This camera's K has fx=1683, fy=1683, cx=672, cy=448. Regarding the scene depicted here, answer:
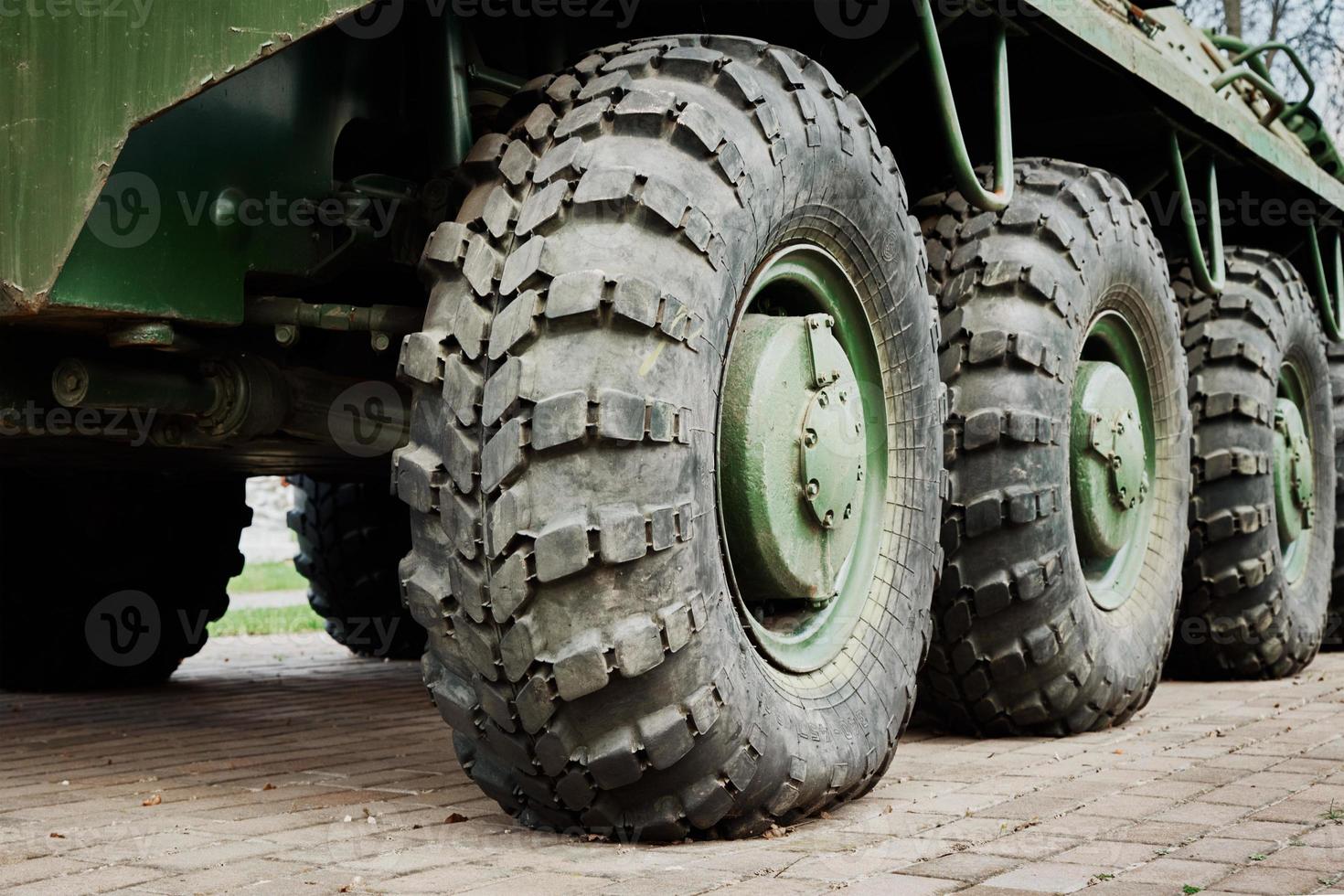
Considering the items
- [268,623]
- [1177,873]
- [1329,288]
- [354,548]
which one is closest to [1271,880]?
[1177,873]

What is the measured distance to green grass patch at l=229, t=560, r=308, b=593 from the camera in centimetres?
1473

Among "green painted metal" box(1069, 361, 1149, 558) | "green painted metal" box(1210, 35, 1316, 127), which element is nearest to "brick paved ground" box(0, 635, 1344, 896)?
"green painted metal" box(1069, 361, 1149, 558)

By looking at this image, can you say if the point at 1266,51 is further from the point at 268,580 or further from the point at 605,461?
the point at 268,580

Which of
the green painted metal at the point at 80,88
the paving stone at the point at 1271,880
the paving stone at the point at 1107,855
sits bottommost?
the paving stone at the point at 1271,880

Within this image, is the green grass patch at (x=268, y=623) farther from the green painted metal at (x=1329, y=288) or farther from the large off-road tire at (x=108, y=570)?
the green painted metal at (x=1329, y=288)

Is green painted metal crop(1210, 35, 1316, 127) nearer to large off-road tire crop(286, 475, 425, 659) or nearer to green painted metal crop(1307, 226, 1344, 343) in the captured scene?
green painted metal crop(1307, 226, 1344, 343)

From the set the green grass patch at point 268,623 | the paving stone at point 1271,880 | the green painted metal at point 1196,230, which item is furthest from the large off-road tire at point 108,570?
the green grass patch at point 268,623

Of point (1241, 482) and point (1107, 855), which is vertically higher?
point (1241, 482)

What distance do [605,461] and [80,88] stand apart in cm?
104

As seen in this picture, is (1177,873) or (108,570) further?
(108,570)

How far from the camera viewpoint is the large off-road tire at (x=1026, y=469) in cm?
443

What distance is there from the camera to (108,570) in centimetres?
566

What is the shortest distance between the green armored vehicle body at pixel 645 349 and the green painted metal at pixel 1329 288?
215 cm

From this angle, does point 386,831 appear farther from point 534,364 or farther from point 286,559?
point 286,559
